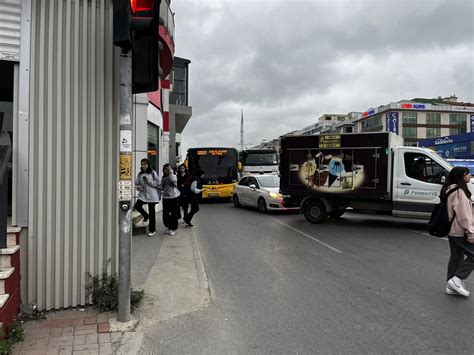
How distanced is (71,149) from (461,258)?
502cm

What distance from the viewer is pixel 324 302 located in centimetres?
484

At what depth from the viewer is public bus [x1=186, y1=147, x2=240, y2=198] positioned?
19269 mm

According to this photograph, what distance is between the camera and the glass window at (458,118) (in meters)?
98.2

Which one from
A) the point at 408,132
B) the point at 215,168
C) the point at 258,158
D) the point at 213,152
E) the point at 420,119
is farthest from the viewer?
the point at 420,119

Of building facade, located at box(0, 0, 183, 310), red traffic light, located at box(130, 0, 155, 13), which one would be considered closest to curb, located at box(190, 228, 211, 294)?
building facade, located at box(0, 0, 183, 310)

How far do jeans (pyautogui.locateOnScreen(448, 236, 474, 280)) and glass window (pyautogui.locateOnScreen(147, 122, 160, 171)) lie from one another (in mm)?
10968

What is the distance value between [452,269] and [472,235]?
612 millimetres

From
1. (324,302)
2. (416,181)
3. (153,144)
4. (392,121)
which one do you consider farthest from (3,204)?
(392,121)

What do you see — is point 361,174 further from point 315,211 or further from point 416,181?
point 315,211

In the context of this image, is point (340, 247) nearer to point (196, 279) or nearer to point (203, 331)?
point (196, 279)

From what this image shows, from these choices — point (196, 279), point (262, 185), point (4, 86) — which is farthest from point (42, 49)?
point (262, 185)

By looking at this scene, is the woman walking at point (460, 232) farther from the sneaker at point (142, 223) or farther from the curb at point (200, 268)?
the sneaker at point (142, 223)

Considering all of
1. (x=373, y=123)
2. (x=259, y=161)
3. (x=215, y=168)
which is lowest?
(x=215, y=168)

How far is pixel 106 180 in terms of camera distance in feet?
14.2
